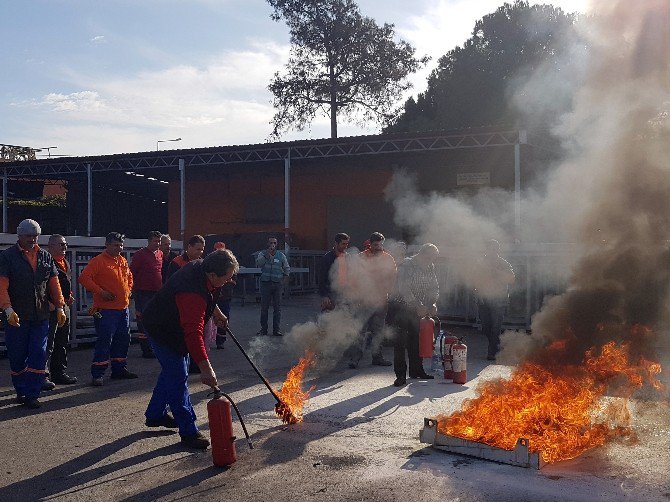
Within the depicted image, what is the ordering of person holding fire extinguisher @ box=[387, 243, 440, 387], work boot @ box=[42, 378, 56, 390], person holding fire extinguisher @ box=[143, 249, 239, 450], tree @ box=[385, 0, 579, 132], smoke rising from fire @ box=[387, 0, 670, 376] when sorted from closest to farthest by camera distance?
1. person holding fire extinguisher @ box=[143, 249, 239, 450]
2. smoke rising from fire @ box=[387, 0, 670, 376]
3. work boot @ box=[42, 378, 56, 390]
4. person holding fire extinguisher @ box=[387, 243, 440, 387]
5. tree @ box=[385, 0, 579, 132]

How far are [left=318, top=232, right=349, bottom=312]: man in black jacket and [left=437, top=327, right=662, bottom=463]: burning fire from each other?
12.4ft

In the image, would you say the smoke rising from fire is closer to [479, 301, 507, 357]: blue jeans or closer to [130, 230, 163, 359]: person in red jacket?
[479, 301, 507, 357]: blue jeans

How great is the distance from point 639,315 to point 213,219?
23786 mm

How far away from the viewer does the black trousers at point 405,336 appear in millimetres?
8047

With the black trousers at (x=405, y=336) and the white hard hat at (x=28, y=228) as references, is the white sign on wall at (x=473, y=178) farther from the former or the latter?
the white hard hat at (x=28, y=228)

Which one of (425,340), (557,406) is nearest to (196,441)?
(557,406)

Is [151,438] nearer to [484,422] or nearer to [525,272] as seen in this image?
[484,422]

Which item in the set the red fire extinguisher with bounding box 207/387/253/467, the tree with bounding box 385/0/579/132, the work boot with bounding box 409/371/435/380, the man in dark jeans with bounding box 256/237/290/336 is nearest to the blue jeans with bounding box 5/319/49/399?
the red fire extinguisher with bounding box 207/387/253/467

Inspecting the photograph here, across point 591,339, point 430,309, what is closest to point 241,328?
point 430,309

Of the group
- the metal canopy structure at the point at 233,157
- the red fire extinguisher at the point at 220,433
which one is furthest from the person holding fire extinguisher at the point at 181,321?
the metal canopy structure at the point at 233,157

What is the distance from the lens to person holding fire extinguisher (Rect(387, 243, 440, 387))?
8.16m

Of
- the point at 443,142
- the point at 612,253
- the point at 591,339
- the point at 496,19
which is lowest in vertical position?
the point at 591,339

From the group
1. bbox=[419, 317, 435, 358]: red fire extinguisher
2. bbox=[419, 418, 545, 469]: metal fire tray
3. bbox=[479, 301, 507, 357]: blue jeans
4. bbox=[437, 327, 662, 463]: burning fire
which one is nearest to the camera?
bbox=[419, 418, 545, 469]: metal fire tray

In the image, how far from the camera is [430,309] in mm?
8664
